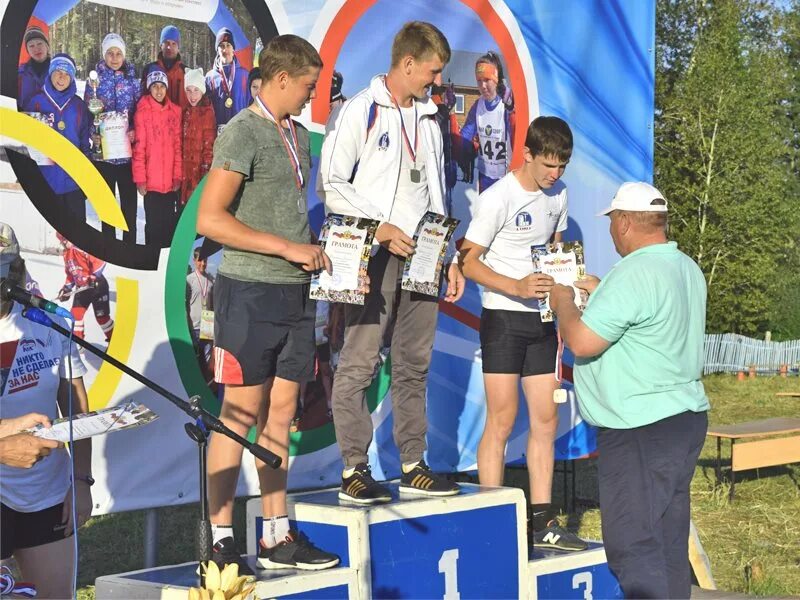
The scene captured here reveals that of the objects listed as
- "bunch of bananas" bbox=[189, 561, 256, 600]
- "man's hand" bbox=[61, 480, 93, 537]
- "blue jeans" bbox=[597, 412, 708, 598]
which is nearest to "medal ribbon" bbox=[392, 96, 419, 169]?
"blue jeans" bbox=[597, 412, 708, 598]

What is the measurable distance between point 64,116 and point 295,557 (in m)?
1.86

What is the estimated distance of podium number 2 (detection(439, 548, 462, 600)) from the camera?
13.6 feet

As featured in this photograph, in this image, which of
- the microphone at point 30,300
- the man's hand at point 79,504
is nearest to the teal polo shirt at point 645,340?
the microphone at point 30,300

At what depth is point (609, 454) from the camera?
383 centimetres

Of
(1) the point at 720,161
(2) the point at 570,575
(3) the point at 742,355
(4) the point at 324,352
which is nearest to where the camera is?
(2) the point at 570,575

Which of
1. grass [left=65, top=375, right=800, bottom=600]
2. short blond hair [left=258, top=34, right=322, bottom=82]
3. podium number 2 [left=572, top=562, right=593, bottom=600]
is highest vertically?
short blond hair [left=258, top=34, right=322, bottom=82]

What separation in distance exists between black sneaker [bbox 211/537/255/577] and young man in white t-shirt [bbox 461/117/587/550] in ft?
4.77

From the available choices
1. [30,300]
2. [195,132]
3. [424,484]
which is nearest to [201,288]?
[195,132]

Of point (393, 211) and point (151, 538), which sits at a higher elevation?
point (393, 211)

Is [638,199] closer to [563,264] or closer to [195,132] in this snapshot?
[563,264]

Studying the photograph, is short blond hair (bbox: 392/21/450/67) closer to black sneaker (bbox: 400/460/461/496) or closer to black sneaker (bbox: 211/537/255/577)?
black sneaker (bbox: 400/460/461/496)

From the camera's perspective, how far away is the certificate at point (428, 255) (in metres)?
4.35

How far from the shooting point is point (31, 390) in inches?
151

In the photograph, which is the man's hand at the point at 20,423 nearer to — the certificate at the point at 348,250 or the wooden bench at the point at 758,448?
the certificate at the point at 348,250
